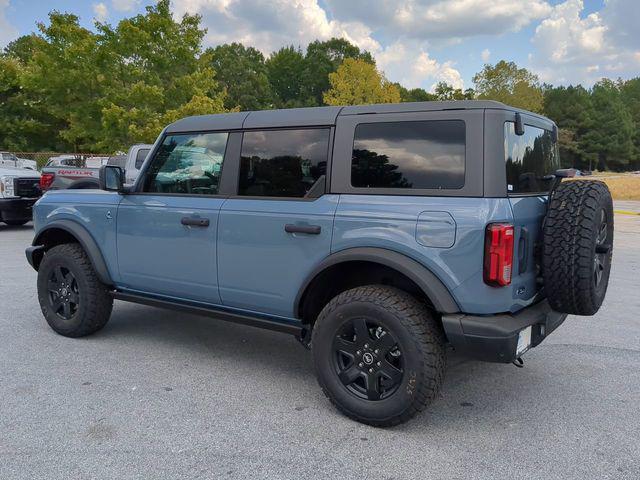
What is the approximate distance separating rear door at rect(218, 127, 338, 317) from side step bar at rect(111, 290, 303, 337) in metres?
0.07

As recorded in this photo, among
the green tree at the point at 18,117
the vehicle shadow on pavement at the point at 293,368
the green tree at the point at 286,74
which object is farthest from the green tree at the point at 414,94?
the vehicle shadow on pavement at the point at 293,368

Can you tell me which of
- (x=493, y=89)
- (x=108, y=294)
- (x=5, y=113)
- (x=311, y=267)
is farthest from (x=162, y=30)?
(x=493, y=89)

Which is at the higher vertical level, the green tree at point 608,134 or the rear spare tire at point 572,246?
the green tree at point 608,134

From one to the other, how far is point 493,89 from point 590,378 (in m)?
53.0

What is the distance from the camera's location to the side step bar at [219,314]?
3613 millimetres

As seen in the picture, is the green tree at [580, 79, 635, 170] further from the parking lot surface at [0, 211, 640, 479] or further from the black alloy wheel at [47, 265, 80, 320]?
the black alloy wheel at [47, 265, 80, 320]

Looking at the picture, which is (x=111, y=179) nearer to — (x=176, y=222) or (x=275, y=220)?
(x=176, y=222)

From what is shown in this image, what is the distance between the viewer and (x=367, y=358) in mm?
3213

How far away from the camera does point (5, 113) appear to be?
33.5 metres

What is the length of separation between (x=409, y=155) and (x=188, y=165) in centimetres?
181

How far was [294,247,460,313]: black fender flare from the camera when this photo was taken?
2.97m

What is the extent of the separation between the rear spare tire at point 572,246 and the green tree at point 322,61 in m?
72.1

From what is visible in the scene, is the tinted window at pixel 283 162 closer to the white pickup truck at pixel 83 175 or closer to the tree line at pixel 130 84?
the white pickup truck at pixel 83 175

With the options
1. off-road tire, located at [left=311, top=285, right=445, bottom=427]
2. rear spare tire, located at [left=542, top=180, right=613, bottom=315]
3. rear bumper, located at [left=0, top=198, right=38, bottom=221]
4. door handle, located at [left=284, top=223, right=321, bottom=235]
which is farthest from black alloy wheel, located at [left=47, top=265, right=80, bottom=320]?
rear bumper, located at [left=0, top=198, right=38, bottom=221]
